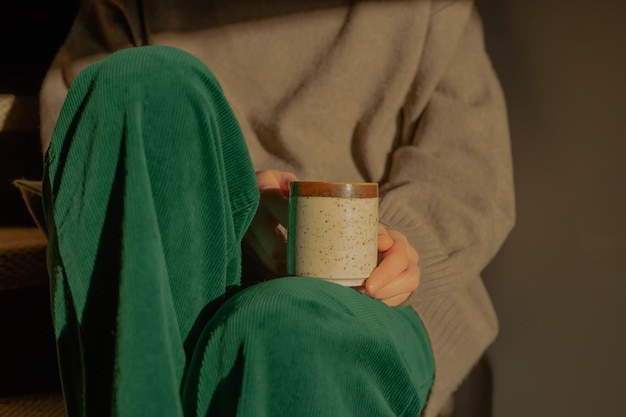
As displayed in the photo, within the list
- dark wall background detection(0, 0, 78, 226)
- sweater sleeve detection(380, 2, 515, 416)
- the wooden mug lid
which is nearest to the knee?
the wooden mug lid

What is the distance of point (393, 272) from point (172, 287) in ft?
0.80

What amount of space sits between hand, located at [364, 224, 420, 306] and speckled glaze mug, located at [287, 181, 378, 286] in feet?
0.07

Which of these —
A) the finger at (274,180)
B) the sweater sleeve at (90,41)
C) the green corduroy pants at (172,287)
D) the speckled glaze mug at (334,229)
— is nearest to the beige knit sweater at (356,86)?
the sweater sleeve at (90,41)

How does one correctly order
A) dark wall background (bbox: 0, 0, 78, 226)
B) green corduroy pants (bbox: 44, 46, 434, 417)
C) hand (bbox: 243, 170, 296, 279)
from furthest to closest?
dark wall background (bbox: 0, 0, 78, 226), hand (bbox: 243, 170, 296, 279), green corduroy pants (bbox: 44, 46, 434, 417)

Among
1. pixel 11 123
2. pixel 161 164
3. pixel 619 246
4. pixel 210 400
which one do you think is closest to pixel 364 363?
pixel 210 400

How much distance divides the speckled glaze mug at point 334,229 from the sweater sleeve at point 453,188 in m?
0.19

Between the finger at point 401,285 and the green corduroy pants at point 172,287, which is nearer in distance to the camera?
the green corduroy pants at point 172,287

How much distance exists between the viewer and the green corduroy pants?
46 cm

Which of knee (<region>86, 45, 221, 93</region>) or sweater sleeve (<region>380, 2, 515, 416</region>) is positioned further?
sweater sleeve (<region>380, 2, 515, 416</region>)

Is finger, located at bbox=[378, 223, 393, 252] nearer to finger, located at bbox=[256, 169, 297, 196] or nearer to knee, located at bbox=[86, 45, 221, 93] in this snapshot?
finger, located at bbox=[256, 169, 297, 196]

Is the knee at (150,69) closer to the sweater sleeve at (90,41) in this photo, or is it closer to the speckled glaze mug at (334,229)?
the speckled glaze mug at (334,229)

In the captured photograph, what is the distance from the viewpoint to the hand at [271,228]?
738 millimetres

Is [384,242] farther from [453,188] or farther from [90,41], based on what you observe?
[90,41]

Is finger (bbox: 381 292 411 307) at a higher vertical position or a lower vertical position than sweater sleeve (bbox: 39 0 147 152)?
lower
